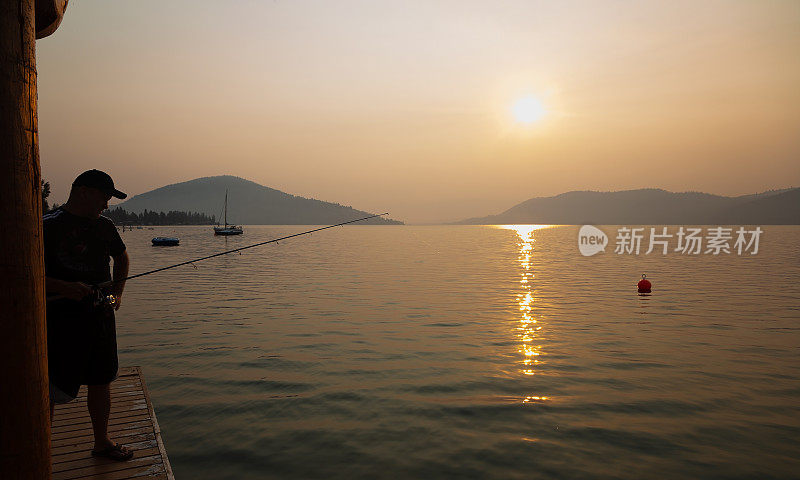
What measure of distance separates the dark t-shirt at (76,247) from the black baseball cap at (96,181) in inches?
13.4

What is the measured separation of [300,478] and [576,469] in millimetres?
3957

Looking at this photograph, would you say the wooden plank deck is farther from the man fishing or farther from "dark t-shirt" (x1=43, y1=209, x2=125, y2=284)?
"dark t-shirt" (x1=43, y1=209, x2=125, y2=284)

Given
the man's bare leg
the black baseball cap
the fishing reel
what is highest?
the black baseball cap

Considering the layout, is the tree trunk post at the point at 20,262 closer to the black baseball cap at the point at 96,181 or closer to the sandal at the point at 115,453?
the black baseball cap at the point at 96,181

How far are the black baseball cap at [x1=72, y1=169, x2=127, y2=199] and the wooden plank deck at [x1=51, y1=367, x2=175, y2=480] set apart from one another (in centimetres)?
303

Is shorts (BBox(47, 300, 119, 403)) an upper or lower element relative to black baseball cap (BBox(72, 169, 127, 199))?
lower

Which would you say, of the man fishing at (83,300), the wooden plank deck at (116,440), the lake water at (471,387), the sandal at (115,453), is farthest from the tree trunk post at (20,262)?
the lake water at (471,387)

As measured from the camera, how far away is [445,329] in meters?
17.3

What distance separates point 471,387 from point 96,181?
823 cm

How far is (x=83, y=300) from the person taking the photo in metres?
5.26

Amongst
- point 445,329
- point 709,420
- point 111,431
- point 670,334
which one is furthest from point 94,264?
point 670,334

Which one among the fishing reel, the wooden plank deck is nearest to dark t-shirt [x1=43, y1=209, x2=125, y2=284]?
the fishing reel

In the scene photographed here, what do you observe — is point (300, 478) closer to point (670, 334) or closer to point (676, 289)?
point (670, 334)

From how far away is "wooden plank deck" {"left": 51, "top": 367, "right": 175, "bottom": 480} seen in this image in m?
5.40
